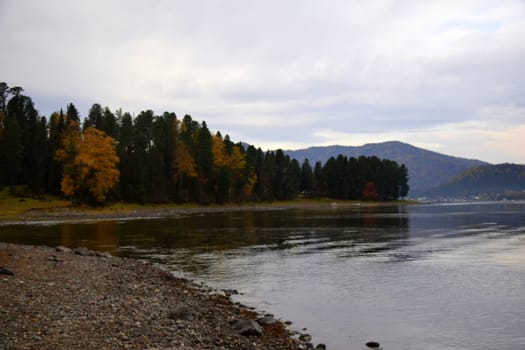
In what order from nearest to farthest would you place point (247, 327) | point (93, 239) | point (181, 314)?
point (247, 327) → point (181, 314) → point (93, 239)

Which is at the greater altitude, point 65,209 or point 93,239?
point 65,209

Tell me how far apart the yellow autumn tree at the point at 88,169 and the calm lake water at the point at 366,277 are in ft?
136

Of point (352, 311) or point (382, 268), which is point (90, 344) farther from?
point (382, 268)

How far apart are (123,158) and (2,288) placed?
98.2 meters

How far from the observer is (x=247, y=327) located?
1722cm

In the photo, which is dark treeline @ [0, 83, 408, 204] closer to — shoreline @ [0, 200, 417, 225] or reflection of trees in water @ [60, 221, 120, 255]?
shoreline @ [0, 200, 417, 225]

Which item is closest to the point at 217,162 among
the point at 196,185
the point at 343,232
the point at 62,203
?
the point at 196,185

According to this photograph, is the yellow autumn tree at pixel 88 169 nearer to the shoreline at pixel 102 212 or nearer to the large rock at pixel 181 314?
the shoreline at pixel 102 212

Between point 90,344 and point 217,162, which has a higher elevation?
point 217,162

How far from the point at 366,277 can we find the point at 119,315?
17057mm

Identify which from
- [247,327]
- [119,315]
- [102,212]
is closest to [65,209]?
[102,212]

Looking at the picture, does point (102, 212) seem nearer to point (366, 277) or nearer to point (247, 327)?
point (366, 277)

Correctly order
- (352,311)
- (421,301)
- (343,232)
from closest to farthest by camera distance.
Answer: (352,311) < (421,301) < (343,232)

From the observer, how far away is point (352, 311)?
71.3 ft
